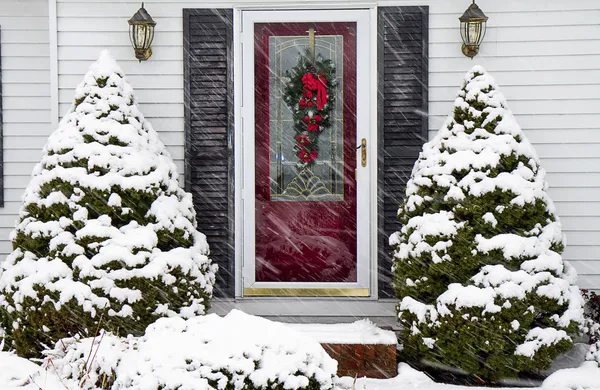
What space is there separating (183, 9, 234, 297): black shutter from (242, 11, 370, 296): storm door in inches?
5.9

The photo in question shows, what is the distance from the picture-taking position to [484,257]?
5.30 m

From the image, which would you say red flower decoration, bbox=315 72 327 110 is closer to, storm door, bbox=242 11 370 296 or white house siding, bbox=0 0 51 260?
storm door, bbox=242 11 370 296

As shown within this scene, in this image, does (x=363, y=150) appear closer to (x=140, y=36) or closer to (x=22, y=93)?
(x=140, y=36)

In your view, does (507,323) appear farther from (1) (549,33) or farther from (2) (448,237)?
(1) (549,33)

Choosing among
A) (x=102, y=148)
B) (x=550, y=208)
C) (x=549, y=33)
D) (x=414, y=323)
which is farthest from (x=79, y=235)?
(x=549, y=33)

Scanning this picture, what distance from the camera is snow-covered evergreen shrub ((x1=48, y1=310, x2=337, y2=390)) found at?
11.8 feet

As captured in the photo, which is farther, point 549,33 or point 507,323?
point 549,33

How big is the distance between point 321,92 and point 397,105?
65cm

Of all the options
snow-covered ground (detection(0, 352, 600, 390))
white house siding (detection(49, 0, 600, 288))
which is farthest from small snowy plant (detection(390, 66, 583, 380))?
white house siding (detection(49, 0, 600, 288))

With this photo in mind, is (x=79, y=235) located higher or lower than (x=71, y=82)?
lower

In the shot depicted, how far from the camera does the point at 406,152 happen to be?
21.1 feet

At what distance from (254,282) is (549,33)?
10.5 ft

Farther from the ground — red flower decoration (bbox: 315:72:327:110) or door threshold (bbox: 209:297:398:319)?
red flower decoration (bbox: 315:72:327:110)

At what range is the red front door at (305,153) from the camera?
6531mm
